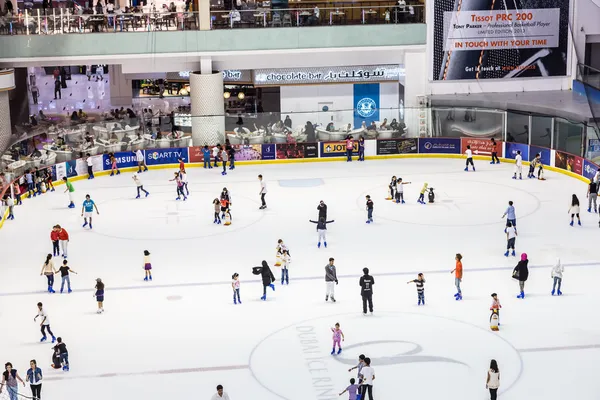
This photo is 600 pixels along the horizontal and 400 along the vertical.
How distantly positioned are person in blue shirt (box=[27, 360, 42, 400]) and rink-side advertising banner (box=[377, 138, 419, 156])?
28552mm

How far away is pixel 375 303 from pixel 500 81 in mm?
26529

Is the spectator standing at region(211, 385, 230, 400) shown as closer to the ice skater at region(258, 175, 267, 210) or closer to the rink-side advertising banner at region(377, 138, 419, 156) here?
the ice skater at region(258, 175, 267, 210)

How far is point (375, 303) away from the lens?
26250 millimetres

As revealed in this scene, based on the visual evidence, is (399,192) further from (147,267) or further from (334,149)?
(147,267)

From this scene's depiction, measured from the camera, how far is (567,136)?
42000 mm

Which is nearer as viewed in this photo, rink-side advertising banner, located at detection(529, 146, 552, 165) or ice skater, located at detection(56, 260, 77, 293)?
ice skater, located at detection(56, 260, 77, 293)

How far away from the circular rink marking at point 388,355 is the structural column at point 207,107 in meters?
Answer: 23.3

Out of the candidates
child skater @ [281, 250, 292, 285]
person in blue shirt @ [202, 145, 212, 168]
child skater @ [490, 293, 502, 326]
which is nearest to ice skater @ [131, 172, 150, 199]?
person in blue shirt @ [202, 145, 212, 168]

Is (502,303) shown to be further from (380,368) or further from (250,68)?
(250,68)

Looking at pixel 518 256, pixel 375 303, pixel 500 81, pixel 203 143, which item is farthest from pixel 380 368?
pixel 500 81

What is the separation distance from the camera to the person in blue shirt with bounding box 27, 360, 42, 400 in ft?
66.4

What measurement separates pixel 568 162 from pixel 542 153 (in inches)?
80.2

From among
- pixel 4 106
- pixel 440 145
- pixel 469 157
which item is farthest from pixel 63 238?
pixel 440 145

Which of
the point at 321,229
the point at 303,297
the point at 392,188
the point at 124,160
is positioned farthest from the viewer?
the point at 124,160
